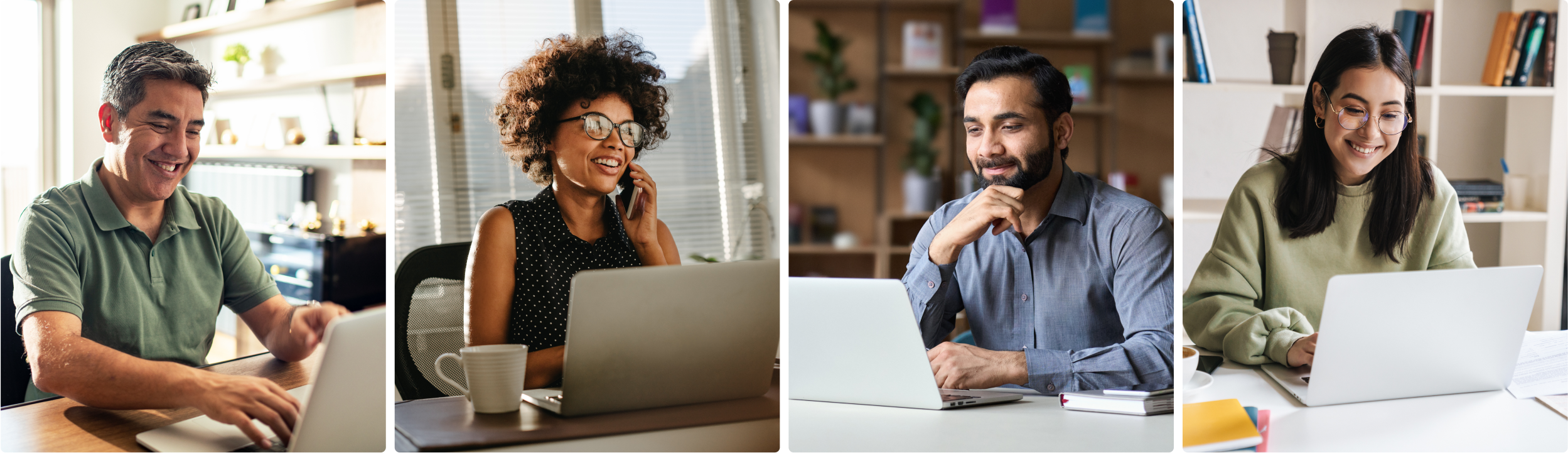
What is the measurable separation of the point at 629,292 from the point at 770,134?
0.46m

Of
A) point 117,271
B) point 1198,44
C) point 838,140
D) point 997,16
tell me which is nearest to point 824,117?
point 838,140

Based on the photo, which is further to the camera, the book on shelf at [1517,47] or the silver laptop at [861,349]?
the book on shelf at [1517,47]

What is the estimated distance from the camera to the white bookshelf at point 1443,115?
5.98 ft

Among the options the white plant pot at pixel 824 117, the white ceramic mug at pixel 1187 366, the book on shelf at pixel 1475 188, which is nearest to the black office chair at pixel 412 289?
the white plant pot at pixel 824 117

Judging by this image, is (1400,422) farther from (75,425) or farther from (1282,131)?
(75,425)

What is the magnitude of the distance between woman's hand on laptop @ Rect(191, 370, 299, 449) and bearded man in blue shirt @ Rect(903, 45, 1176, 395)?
1276 mm

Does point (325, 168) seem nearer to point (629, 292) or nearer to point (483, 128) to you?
point (483, 128)

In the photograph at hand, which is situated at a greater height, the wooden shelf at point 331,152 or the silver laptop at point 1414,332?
the wooden shelf at point 331,152

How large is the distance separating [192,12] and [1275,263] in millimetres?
2318

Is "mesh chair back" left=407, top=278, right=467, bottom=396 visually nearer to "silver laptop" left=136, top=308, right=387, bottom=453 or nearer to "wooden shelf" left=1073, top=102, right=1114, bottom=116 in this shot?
"silver laptop" left=136, top=308, right=387, bottom=453

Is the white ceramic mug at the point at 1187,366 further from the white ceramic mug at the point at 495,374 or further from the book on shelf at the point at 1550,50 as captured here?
the white ceramic mug at the point at 495,374

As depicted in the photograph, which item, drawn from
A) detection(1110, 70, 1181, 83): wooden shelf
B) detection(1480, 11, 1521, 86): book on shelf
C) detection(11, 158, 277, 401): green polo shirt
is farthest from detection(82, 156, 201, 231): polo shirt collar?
detection(1480, 11, 1521, 86): book on shelf

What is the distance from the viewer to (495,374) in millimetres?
1690

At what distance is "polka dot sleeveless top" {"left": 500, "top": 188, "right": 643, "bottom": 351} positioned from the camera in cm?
171
